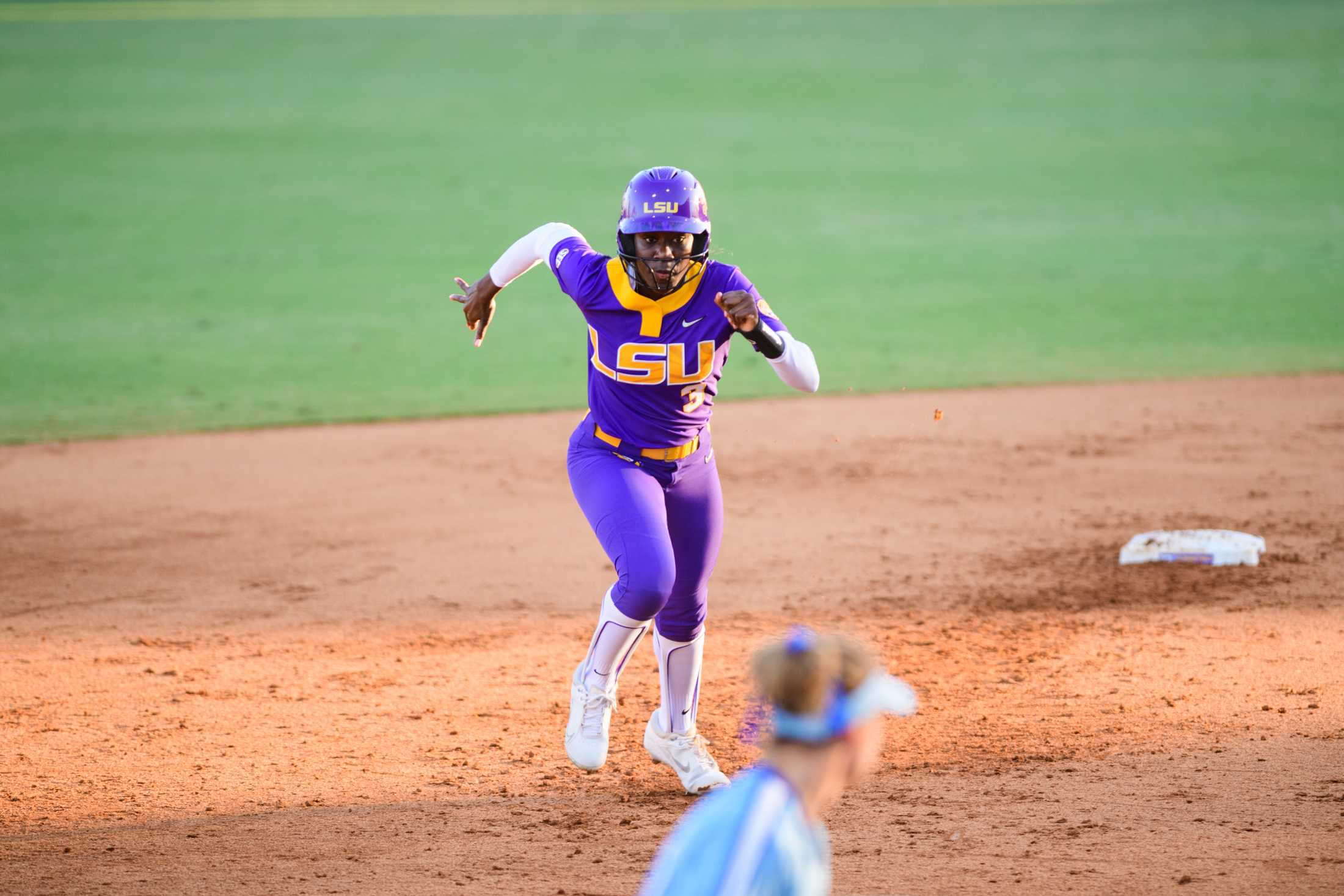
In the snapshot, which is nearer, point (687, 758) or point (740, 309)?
point (740, 309)

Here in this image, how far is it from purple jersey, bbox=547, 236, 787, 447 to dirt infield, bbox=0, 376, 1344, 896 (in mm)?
1507

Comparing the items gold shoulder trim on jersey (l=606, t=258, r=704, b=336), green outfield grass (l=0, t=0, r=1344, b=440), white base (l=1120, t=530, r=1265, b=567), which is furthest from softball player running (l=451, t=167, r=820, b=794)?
white base (l=1120, t=530, r=1265, b=567)

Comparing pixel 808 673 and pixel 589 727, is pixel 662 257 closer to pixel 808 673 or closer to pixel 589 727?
pixel 589 727

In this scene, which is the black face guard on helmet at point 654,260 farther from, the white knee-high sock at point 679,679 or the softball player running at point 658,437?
the white knee-high sock at point 679,679

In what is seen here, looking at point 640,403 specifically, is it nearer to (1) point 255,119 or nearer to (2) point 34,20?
(1) point 255,119

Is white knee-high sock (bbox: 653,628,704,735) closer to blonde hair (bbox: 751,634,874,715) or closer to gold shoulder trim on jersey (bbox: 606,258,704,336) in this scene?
gold shoulder trim on jersey (bbox: 606,258,704,336)

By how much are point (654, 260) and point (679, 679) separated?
165 centimetres

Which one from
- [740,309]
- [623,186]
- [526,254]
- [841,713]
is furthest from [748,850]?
[623,186]

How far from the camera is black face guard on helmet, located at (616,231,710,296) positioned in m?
5.24

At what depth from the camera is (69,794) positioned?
217 inches

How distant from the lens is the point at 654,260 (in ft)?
17.0

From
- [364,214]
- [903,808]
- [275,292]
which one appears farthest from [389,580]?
[364,214]

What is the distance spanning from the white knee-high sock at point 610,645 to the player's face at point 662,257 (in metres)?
1.19

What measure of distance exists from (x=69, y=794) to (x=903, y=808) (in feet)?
10.6
